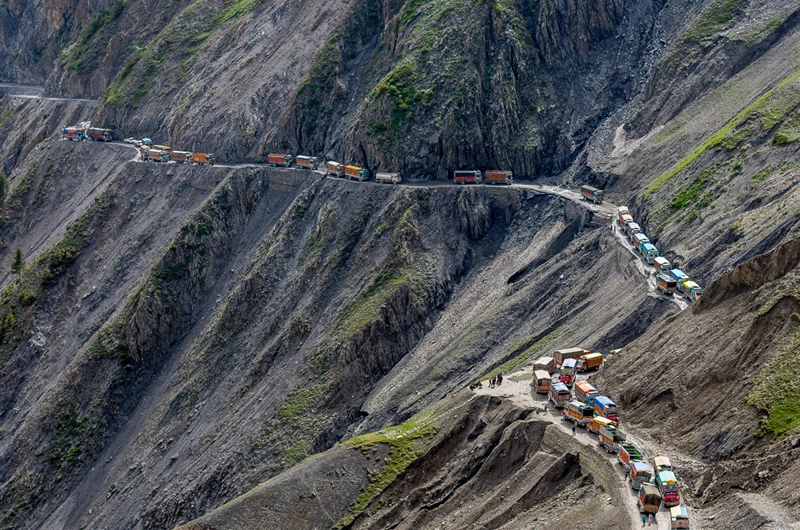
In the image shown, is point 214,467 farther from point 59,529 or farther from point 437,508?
point 437,508

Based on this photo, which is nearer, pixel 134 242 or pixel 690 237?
pixel 690 237

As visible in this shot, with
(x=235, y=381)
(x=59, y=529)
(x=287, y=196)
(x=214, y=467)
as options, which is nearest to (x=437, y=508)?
(x=214, y=467)

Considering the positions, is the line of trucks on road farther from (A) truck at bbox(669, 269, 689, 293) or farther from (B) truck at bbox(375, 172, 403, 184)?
(B) truck at bbox(375, 172, 403, 184)

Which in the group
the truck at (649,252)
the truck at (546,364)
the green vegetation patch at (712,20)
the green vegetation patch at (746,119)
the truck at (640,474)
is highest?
the green vegetation patch at (712,20)

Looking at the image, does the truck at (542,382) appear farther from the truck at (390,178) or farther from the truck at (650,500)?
the truck at (390,178)

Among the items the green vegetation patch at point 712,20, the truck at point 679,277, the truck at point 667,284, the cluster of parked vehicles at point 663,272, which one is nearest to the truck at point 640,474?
the cluster of parked vehicles at point 663,272

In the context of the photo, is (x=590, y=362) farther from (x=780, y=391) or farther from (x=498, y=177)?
(x=498, y=177)

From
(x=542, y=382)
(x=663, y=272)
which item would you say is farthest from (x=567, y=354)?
(x=663, y=272)

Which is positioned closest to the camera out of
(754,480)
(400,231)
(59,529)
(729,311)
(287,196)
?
(754,480)
